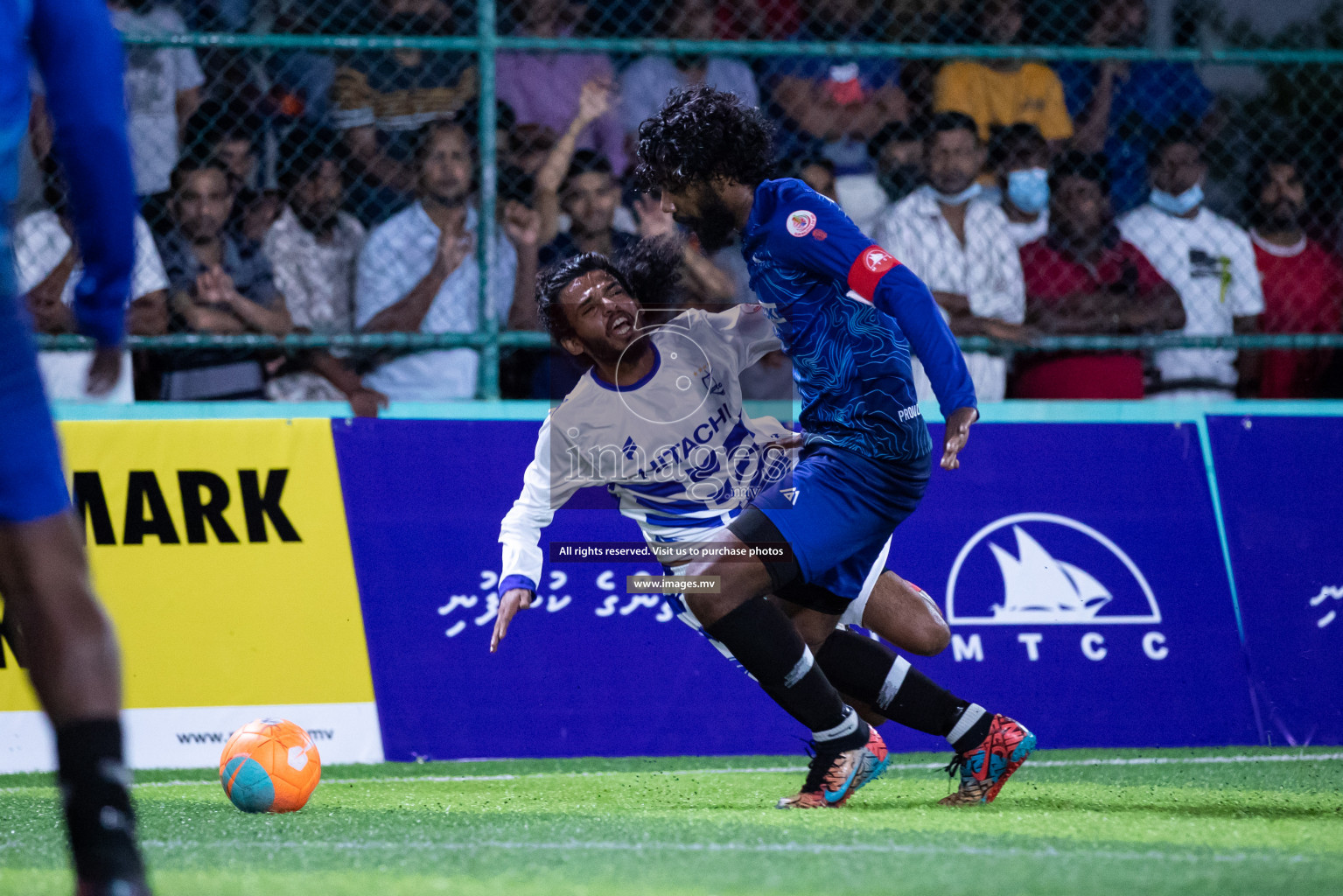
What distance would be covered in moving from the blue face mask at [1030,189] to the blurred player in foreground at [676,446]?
8.22 feet

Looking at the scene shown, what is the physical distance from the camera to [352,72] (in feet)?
22.5

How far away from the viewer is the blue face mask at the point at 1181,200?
7180mm

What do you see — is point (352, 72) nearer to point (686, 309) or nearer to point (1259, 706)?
point (686, 309)

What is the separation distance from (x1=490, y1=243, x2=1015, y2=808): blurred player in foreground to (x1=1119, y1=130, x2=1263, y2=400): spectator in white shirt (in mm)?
2799

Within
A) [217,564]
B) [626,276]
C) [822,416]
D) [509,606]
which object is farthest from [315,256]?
[822,416]

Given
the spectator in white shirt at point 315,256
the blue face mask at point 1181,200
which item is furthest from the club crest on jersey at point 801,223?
the blue face mask at point 1181,200

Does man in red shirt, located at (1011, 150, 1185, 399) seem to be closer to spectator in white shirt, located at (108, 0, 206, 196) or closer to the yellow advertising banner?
the yellow advertising banner

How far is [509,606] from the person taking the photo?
407 cm

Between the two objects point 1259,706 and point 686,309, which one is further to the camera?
point 1259,706

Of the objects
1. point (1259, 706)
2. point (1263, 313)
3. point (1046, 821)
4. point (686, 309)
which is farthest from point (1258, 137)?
point (1046, 821)

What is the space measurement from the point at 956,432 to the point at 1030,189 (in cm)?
356

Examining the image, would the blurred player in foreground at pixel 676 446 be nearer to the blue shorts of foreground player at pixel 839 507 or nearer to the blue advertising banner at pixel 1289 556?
the blue shorts of foreground player at pixel 839 507

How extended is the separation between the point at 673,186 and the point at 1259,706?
3438 mm

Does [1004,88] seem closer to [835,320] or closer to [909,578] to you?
[909,578]
